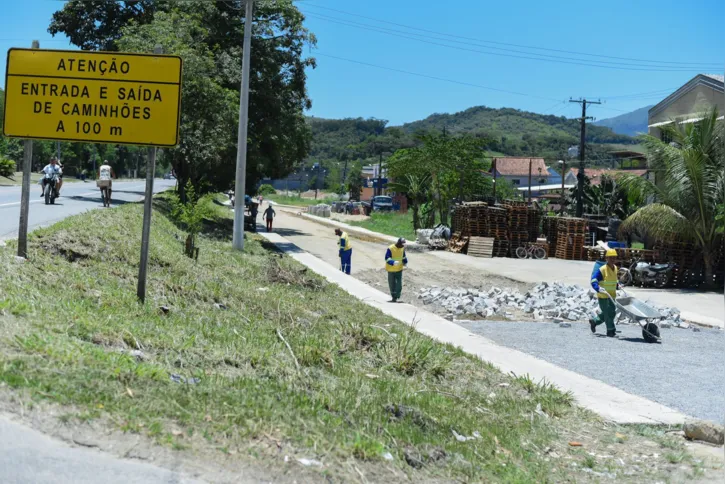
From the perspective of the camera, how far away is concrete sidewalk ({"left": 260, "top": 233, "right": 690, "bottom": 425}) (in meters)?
8.41

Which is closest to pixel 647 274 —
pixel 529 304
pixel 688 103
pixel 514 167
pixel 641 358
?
pixel 529 304

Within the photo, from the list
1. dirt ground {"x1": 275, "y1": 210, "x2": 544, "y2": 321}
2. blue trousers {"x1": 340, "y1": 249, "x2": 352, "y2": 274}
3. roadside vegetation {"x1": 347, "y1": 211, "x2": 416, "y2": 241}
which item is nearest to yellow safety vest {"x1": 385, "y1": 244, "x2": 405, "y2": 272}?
dirt ground {"x1": 275, "y1": 210, "x2": 544, "y2": 321}

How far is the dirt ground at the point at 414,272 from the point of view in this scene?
77.1 feet

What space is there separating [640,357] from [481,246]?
25052mm

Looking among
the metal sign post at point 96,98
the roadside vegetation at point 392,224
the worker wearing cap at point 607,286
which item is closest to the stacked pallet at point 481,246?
the roadside vegetation at point 392,224

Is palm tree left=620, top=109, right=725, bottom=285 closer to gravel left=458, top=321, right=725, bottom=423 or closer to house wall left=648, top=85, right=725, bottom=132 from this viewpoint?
house wall left=648, top=85, right=725, bottom=132

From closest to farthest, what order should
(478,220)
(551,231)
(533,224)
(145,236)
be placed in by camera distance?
(145,236)
(478,220)
(551,231)
(533,224)

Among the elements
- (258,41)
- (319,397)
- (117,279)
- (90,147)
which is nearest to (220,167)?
(258,41)

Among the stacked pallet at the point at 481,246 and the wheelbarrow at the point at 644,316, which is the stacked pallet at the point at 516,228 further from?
the wheelbarrow at the point at 644,316

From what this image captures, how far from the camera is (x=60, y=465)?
4.54 meters

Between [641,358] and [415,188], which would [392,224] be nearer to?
[415,188]

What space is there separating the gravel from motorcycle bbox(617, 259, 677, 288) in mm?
10270

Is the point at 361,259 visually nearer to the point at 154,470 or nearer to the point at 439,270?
the point at 439,270

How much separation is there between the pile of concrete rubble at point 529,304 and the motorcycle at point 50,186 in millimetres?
12716
